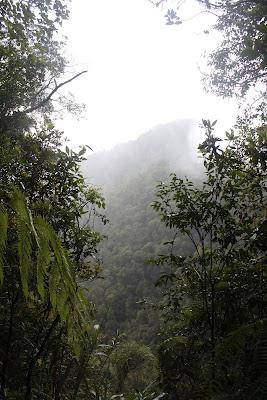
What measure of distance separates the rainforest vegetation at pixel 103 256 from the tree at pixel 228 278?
11 millimetres

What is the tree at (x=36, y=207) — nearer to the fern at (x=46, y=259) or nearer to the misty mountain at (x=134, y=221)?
the misty mountain at (x=134, y=221)

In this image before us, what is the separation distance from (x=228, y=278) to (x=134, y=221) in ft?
185

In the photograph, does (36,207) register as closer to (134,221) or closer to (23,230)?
(23,230)

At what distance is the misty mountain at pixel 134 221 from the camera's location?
39.3 metres

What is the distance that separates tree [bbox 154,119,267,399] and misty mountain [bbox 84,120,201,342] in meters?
1.25

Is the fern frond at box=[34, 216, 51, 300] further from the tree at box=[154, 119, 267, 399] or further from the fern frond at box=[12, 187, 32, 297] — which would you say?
the tree at box=[154, 119, 267, 399]

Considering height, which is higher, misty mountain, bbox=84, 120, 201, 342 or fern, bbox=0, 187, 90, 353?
misty mountain, bbox=84, 120, 201, 342

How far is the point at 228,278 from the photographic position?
3.39m

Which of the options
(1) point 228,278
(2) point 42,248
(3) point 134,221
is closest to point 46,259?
(2) point 42,248

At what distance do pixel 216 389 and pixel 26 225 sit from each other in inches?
27.6

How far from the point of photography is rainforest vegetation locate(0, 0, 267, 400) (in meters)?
0.94

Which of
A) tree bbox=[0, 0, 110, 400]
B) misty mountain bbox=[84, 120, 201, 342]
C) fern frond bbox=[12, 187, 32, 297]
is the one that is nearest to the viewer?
fern frond bbox=[12, 187, 32, 297]

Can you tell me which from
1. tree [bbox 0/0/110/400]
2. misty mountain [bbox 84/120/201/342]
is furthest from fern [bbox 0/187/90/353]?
misty mountain [bbox 84/120/201/342]

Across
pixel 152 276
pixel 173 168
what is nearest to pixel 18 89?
pixel 152 276
